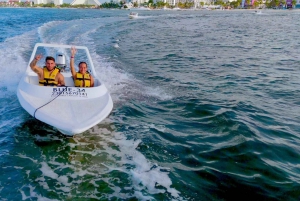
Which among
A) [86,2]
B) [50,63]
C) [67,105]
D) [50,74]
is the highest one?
[86,2]

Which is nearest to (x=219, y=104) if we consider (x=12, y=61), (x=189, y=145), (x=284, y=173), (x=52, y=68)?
(x=189, y=145)

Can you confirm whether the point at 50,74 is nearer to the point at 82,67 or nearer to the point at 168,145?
the point at 82,67

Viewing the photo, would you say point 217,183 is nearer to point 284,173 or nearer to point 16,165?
point 284,173

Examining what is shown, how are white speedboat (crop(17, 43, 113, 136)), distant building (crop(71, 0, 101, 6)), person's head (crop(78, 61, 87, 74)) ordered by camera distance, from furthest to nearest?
distant building (crop(71, 0, 101, 6))
person's head (crop(78, 61, 87, 74))
white speedboat (crop(17, 43, 113, 136))

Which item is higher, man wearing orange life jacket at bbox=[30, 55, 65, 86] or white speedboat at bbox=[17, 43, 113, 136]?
man wearing orange life jacket at bbox=[30, 55, 65, 86]

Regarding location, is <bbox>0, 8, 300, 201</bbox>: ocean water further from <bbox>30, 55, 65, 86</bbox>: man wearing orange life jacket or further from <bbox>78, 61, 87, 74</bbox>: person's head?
<bbox>78, 61, 87, 74</bbox>: person's head

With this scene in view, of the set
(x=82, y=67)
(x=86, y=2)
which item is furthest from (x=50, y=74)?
(x=86, y=2)

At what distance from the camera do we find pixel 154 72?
13.2 meters

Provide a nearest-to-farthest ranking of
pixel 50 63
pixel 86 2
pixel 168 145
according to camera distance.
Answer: pixel 168 145 < pixel 50 63 < pixel 86 2

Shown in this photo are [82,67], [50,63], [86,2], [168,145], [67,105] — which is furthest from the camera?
[86,2]

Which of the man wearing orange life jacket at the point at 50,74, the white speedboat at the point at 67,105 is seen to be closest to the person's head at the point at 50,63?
the man wearing orange life jacket at the point at 50,74

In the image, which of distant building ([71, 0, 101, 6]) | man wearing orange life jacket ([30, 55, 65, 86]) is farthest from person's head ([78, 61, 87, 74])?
distant building ([71, 0, 101, 6])

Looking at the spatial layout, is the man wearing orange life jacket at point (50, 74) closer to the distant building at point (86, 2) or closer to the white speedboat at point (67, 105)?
the white speedboat at point (67, 105)

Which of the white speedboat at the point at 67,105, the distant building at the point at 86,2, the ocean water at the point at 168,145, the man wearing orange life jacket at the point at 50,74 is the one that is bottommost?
the ocean water at the point at 168,145
